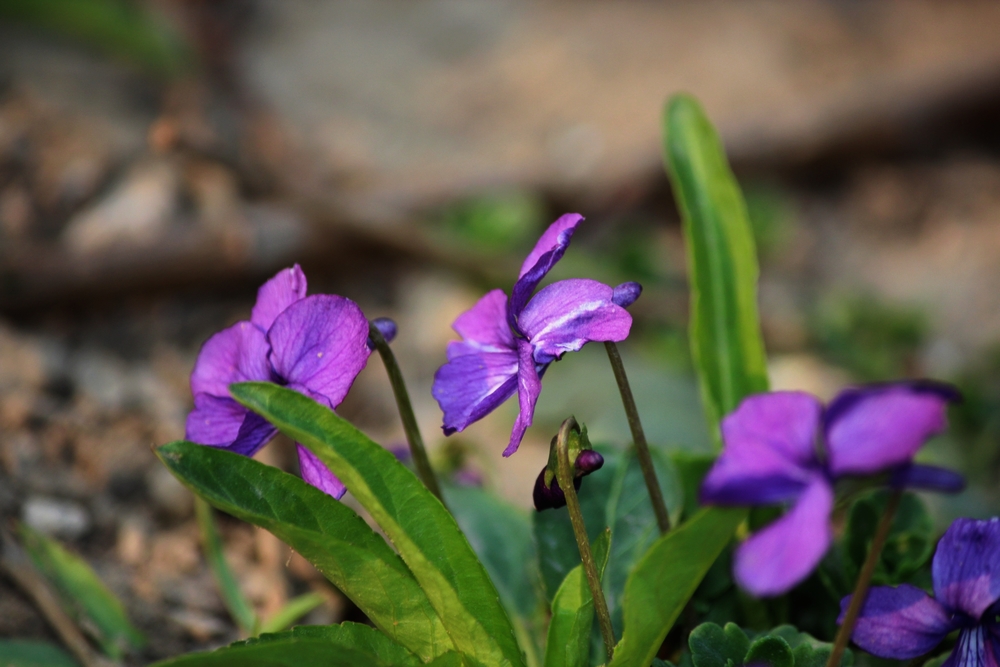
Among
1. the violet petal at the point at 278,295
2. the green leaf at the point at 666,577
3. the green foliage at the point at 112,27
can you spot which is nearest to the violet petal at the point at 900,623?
the green leaf at the point at 666,577

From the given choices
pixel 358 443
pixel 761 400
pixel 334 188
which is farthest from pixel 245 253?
pixel 761 400

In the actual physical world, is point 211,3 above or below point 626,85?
above

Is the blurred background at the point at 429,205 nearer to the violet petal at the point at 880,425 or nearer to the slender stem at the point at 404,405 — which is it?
the slender stem at the point at 404,405

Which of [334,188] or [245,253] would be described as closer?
[245,253]

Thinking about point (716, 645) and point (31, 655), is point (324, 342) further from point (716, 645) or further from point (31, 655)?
point (31, 655)

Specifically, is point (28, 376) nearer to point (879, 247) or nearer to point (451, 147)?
point (451, 147)

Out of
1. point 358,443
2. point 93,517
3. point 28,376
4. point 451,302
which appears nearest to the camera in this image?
point 358,443

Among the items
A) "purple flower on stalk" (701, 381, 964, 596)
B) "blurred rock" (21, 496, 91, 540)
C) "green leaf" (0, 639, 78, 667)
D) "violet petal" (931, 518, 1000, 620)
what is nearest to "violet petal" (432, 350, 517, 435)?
"purple flower on stalk" (701, 381, 964, 596)
